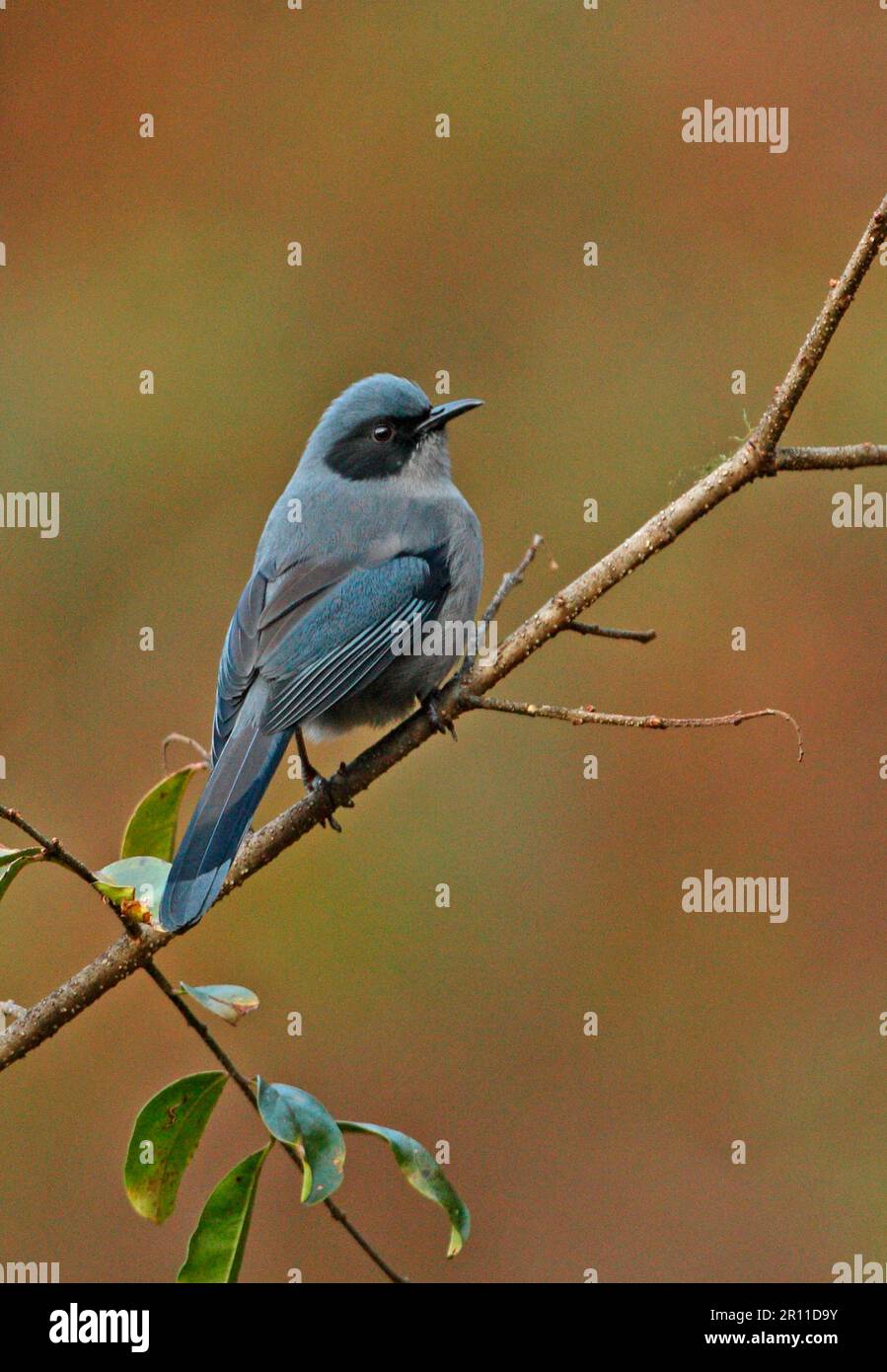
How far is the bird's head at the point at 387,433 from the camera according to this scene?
4.19 meters

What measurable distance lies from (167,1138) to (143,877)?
1.41 ft

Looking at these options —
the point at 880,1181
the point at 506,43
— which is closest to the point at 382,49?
the point at 506,43

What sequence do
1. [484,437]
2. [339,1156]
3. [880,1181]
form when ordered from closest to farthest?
1. [339,1156]
2. [880,1181]
3. [484,437]

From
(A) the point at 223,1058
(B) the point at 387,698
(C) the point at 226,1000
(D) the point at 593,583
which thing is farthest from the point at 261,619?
(A) the point at 223,1058

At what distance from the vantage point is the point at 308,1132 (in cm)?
226

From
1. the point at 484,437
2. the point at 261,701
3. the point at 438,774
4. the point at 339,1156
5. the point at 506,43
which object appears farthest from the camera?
the point at 506,43

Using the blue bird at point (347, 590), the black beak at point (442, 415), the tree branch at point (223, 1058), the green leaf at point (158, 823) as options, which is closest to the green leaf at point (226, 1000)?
the tree branch at point (223, 1058)

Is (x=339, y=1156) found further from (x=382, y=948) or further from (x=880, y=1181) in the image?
(x=880, y=1181)

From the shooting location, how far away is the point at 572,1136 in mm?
6020

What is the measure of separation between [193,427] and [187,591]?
0.89 m

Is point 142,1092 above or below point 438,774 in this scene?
below

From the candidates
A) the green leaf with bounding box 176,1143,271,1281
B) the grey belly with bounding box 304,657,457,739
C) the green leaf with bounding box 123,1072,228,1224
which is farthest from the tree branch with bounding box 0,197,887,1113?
the grey belly with bounding box 304,657,457,739

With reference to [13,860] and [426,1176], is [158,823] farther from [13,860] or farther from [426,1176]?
[426,1176]

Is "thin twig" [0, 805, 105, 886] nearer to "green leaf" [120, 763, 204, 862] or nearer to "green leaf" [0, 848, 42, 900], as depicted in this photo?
"green leaf" [0, 848, 42, 900]
